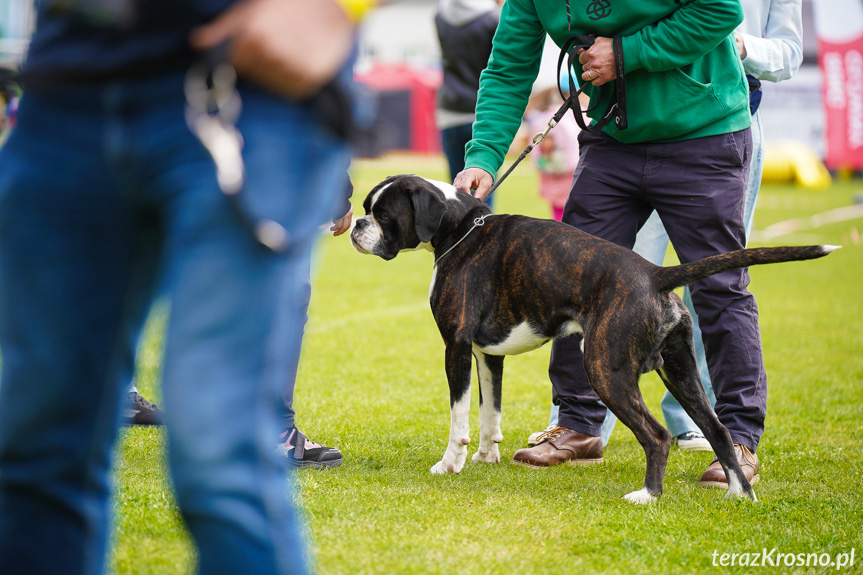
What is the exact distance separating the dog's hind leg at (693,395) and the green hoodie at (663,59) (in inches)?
32.8

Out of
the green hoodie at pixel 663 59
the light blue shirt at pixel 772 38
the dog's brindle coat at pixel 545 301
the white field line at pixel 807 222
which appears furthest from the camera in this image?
the white field line at pixel 807 222

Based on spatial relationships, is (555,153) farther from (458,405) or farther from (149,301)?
(149,301)

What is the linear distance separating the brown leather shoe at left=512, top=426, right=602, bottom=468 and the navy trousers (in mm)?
575

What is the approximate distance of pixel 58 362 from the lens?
1.50 metres

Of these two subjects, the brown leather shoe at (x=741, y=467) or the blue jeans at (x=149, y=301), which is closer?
the blue jeans at (x=149, y=301)

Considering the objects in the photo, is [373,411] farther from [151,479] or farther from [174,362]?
[174,362]

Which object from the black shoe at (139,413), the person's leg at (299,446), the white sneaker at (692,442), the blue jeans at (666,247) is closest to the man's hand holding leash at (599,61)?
the blue jeans at (666,247)

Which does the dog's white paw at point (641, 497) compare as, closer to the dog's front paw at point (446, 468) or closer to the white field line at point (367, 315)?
the dog's front paw at point (446, 468)

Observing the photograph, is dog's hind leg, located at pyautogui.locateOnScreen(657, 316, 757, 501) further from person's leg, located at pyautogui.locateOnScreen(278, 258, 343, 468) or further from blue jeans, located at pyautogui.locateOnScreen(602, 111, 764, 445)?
person's leg, located at pyautogui.locateOnScreen(278, 258, 343, 468)

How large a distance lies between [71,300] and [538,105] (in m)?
6.96

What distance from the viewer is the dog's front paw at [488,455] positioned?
395cm

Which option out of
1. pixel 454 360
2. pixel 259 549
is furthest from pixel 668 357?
pixel 259 549

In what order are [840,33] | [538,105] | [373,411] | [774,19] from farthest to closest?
[840,33] < [538,105] < [373,411] < [774,19]

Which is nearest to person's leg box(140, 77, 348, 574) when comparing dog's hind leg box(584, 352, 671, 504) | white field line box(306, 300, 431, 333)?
dog's hind leg box(584, 352, 671, 504)
